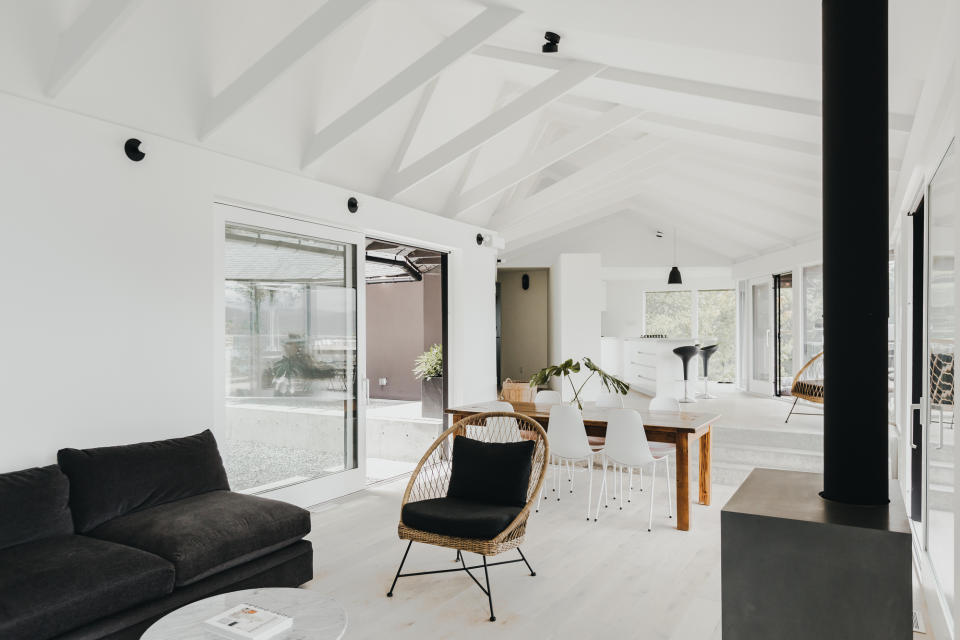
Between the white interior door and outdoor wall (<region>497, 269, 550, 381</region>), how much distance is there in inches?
139

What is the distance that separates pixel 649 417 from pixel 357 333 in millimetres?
2546

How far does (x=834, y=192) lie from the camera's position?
2.21 metres

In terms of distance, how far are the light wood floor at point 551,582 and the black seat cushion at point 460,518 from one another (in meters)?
0.39

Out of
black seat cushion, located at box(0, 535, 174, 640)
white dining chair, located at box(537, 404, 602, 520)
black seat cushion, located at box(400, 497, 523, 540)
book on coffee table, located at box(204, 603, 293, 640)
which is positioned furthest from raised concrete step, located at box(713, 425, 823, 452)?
black seat cushion, located at box(0, 535, 174, 640)

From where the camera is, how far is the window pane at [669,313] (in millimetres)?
13445

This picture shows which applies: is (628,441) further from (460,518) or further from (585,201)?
(585,201)

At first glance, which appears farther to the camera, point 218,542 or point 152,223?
point 152,223

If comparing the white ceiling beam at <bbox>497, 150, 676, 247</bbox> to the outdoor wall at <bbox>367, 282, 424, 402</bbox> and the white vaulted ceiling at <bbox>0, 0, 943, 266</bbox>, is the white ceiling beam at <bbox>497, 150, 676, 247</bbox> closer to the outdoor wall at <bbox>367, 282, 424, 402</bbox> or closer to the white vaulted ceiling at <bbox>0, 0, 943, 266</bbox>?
the white vaulted ceiling at <bbox>0, 0, 943, 266</bbox>

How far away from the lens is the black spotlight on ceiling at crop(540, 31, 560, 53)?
4.27m

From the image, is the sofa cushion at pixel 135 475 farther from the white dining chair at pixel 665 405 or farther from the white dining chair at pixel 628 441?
the white dining chair at pixel 665 405

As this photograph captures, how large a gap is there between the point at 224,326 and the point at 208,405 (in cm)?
54

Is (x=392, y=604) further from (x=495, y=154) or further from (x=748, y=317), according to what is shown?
(x=748, y=317)

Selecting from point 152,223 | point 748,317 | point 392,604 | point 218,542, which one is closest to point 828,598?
point 392,604

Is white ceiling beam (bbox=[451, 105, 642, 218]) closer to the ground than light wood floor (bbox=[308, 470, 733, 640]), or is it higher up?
higher up
